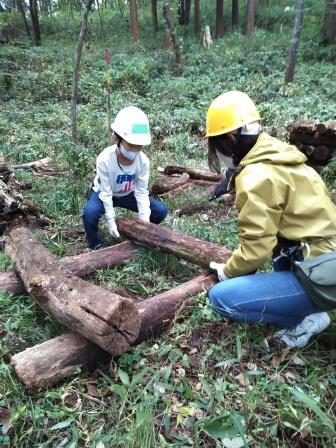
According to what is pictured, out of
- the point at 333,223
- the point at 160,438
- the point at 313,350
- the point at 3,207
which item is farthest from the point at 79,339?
the point at 3,207

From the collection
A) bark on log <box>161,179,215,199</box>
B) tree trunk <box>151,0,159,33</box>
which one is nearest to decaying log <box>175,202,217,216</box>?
bark on log <box>161,179,215,199</box>

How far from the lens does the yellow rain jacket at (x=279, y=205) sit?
2.30 meters

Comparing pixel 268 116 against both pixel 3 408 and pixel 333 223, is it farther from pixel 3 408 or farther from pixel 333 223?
pixel 3 408

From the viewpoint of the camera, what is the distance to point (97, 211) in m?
3.94

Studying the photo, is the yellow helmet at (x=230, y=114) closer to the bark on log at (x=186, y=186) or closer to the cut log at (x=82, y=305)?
the cut log at (x=82, y=305)

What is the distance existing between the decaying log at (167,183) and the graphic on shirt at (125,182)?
1.63 metres

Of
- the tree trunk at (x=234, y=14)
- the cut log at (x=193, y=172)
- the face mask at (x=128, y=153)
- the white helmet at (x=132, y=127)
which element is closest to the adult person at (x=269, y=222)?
the white helmet at (x=132, y=127)

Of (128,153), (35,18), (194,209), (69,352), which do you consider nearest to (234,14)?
(35,18)

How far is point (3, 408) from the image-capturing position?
2.24 meters

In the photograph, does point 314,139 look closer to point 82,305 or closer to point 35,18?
point 82,305

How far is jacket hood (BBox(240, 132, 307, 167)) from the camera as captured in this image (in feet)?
7.81

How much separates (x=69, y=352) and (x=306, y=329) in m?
1.46

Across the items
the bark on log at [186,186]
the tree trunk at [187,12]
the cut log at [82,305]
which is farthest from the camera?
the tree trunk at [187,12]

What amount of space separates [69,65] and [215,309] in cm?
1378
